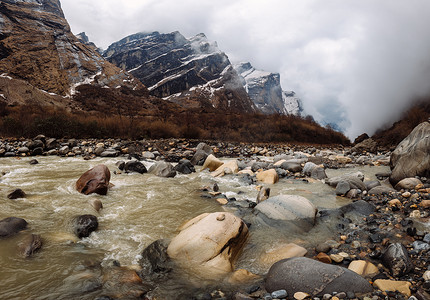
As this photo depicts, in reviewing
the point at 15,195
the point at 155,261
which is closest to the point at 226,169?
the point at 155,261

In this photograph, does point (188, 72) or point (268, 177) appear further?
point (188, 72)

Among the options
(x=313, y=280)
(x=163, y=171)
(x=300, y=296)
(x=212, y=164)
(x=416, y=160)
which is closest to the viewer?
(x=300, y=296)

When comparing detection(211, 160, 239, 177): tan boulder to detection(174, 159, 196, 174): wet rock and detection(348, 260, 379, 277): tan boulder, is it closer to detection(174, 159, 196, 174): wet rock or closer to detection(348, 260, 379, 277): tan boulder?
detection(174, 159, 196, 174): wet rock

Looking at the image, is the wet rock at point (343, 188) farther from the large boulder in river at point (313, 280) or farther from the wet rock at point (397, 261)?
the large boulder in river at point (313, 280)

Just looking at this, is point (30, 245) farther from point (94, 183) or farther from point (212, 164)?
point (212, 164)

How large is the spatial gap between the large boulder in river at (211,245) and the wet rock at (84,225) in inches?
69.4

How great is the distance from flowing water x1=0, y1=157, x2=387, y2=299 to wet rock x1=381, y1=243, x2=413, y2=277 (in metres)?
1.24

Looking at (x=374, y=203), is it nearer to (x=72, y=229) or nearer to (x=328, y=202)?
(x=328, y=202)

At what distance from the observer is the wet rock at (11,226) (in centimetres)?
388

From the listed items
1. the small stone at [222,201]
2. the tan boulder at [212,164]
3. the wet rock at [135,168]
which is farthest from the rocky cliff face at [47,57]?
the small stone at [222,201]

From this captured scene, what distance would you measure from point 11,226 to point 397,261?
6.30 meters

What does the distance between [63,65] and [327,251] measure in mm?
81199

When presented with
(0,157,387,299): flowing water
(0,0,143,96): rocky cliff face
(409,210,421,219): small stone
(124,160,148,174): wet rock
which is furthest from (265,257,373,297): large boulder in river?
(0,0,143,96): rocky cliff face

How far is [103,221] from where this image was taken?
5.07m
